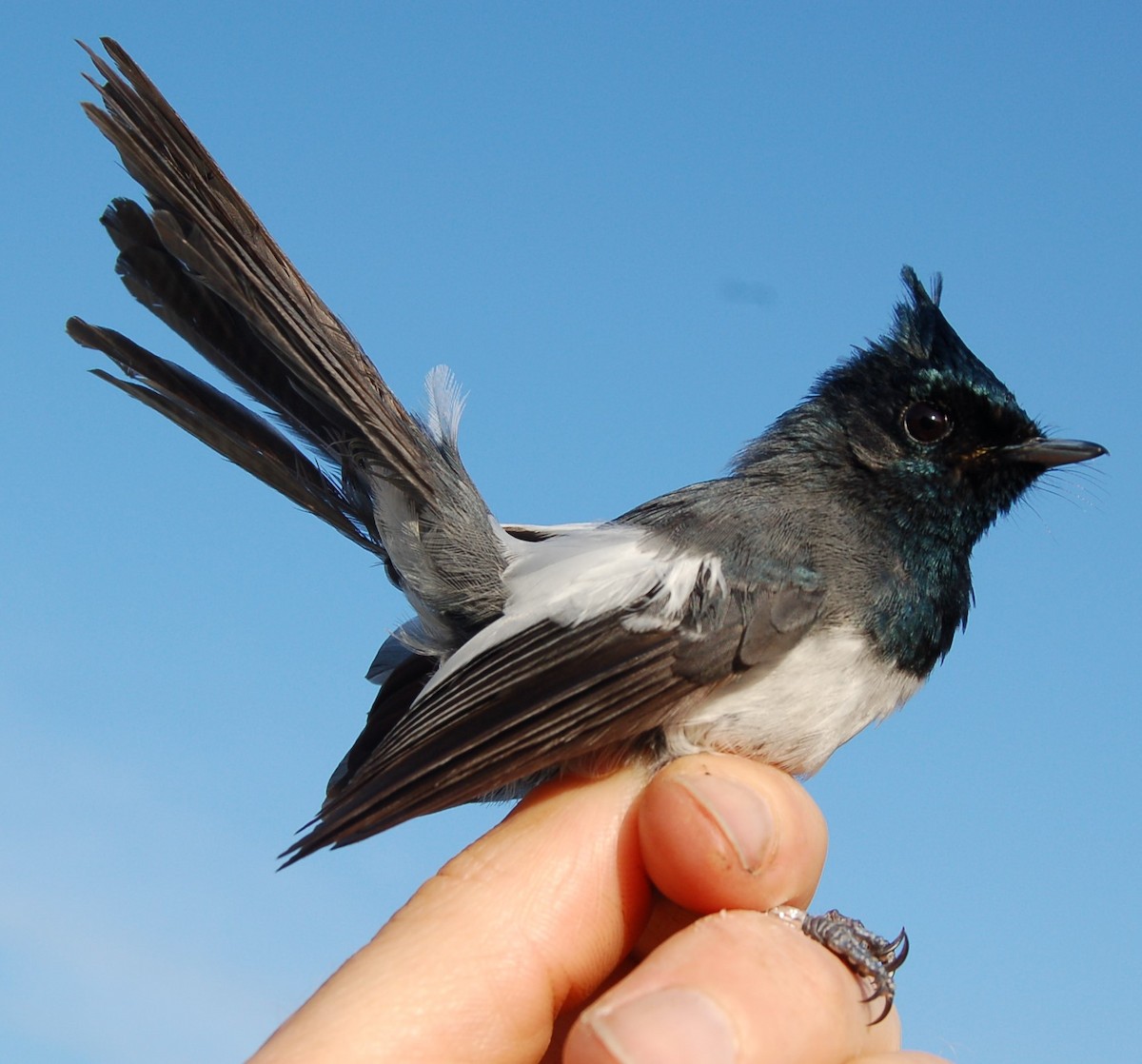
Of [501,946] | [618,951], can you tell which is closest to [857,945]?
[618,951]

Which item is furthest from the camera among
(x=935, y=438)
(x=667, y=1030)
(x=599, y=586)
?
(x=935, y=438)

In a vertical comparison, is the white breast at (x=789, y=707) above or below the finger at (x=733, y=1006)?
above

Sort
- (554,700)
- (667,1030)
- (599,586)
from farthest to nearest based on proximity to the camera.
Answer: (599,586), (554,700), (667,1030)

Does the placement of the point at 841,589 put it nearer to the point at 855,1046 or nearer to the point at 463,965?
the point at 855,1046

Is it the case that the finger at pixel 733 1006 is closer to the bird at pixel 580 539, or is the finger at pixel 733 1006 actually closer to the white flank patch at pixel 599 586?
the bird at pixel 580 539

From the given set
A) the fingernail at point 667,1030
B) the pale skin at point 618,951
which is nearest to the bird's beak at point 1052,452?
the pale skin at point 618,951

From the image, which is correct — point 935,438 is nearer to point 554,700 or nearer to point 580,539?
point 580,539

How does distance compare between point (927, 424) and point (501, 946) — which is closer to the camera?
point (501, 946)
